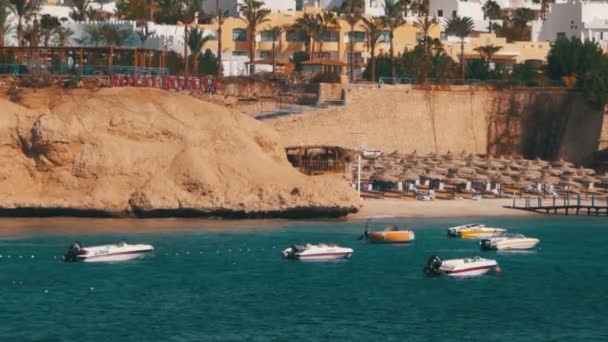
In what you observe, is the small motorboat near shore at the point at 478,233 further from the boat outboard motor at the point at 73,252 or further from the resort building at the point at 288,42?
the resort building at the point at 288,42

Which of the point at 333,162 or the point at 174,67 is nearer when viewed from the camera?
the point at 333,162

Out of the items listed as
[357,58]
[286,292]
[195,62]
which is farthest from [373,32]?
[286,292]

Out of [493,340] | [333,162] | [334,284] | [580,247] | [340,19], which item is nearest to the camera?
[493,340]

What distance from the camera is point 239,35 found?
16262cm

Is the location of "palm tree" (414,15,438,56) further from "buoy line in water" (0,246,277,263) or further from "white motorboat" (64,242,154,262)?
"white motorboat" (64,242,154,262)

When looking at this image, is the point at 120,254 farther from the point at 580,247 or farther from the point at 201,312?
the point at 580,247

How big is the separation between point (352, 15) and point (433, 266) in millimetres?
72545

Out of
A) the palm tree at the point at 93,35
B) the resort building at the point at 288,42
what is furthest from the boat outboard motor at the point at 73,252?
the resort building at the point at 288,42

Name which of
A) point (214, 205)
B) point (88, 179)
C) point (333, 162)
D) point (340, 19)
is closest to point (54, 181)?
point (88, 179)

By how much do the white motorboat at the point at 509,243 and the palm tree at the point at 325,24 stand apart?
62.9 metres

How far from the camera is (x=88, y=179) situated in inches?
4063

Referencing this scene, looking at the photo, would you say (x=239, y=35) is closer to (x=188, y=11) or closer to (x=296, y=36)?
(x=296, y=36)

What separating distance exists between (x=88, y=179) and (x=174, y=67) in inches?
1718

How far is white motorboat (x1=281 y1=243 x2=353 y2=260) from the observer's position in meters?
90.4
